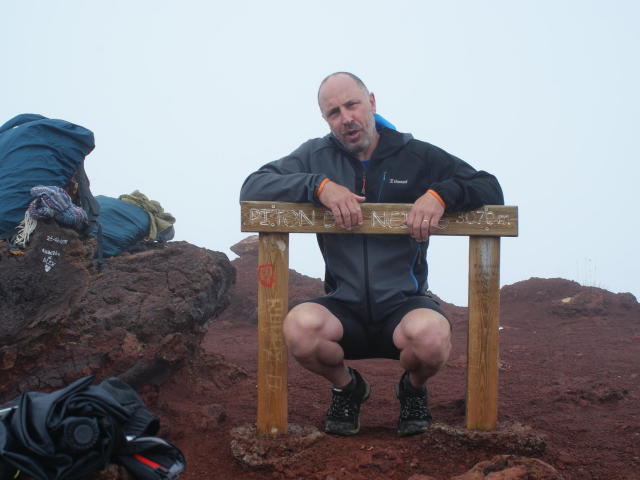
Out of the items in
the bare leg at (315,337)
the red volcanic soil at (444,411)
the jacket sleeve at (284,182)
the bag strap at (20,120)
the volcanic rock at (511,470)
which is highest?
the bag strap at (20,120)

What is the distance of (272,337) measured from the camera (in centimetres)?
370

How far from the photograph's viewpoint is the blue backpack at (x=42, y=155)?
4750mm

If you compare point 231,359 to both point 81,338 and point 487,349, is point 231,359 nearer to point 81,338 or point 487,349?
point 81,338

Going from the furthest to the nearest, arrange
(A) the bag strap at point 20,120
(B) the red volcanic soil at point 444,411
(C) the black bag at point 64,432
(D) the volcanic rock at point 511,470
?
(A) the bag strap at point 20,120 → (B) the red volcanic soil at point 444,411 → (D) the volcanic rock at point 511,470 → (C) the black bag at point 64,432

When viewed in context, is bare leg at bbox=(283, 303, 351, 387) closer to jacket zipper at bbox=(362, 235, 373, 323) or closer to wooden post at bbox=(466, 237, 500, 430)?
jacket zipper at bbox=(362, 235, 373, 323)

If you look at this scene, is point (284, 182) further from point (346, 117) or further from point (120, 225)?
point (120, 225)

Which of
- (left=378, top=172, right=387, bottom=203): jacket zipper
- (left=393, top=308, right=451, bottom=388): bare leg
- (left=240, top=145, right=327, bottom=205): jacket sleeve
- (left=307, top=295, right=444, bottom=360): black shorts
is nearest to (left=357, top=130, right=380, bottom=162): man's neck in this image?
(left=378, top=172, right=387, bottom=203): jacket zipper

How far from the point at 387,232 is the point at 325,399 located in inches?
64.6

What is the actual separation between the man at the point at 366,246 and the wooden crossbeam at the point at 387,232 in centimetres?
8

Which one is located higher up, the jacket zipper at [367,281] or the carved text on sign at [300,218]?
the carved text on sign at [300,218]

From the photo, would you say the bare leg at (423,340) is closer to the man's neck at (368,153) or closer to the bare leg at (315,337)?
the bare leg at (315,337)

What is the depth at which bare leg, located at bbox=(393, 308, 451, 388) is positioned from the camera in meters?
3.51

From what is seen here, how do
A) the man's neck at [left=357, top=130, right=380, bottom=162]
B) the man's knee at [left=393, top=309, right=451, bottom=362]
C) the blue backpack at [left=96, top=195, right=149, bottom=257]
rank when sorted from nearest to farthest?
the man's knee at [left=393, top=309, right=451, bottom=362] → the man's neck at [left=357, top=130, right=380, bottom=162] → the blue backpack at [left=96, top=195, right=149, bottom=257]

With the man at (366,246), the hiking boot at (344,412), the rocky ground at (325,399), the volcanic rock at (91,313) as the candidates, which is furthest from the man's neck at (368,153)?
the volcanic rock at (91,313)
